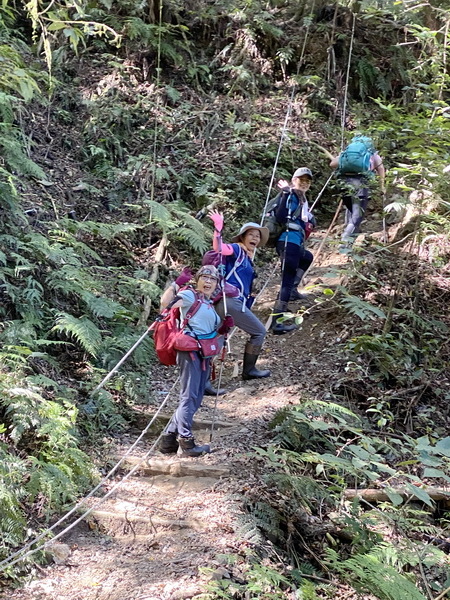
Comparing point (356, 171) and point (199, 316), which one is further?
point (356, 171)

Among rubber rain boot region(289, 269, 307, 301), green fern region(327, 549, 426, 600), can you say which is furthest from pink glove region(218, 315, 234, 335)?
rubber rain boot region(289, 269, 307, 301)

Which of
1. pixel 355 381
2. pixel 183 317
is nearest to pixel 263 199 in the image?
pixel 355 381

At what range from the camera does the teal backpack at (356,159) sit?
8211 millimetres

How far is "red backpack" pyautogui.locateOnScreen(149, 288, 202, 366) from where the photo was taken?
4867 mm

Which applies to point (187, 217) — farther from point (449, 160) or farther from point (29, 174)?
point (449, 160)

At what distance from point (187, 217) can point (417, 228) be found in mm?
3858

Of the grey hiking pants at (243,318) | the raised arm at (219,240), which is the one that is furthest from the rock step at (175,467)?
the raised arm at (219,240)

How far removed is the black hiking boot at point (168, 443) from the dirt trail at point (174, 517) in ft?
0.32

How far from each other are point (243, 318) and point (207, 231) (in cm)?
332

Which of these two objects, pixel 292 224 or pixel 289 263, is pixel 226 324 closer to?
pixel 289 263

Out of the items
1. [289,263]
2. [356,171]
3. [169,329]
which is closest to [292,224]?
[289,263]

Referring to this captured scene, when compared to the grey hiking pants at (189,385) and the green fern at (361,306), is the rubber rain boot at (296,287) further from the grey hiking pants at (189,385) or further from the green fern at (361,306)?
the grey hiking pants at (189,385)

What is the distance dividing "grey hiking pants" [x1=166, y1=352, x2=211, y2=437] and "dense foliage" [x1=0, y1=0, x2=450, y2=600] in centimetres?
81

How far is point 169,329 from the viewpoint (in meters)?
4.89
